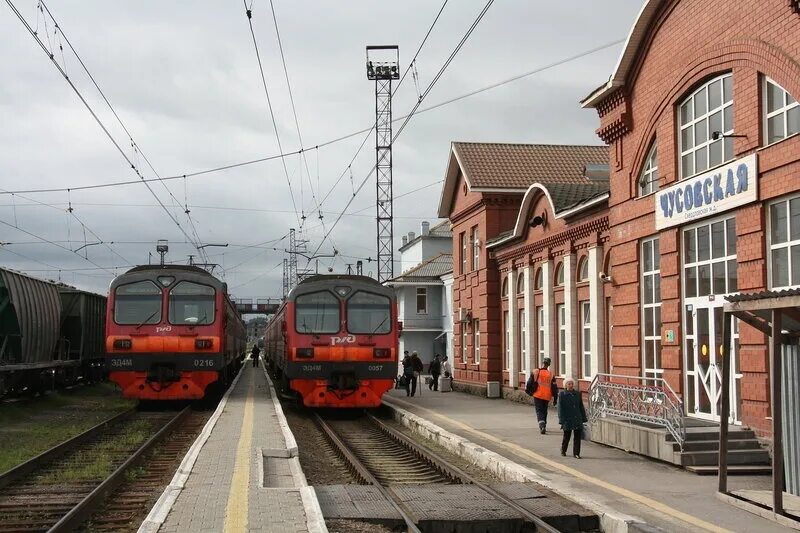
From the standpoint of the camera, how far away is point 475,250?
31.9 m

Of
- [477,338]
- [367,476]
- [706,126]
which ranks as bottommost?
[367,476]

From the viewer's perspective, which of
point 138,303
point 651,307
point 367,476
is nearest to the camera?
point 367,476

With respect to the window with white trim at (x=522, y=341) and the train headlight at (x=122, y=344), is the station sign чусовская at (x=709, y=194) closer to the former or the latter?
the window with white trim at (x=522, y=341)

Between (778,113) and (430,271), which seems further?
(430,271)

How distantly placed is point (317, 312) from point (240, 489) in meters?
12.3

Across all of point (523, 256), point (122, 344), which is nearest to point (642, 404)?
point (523, 256)

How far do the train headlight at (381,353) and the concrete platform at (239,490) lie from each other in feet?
17.8

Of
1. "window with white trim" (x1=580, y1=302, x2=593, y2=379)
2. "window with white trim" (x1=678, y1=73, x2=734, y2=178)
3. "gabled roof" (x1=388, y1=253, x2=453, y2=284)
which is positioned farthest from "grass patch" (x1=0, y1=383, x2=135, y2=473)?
"gabled roof" (x1=388, y1=253, x2=453, y2=284)

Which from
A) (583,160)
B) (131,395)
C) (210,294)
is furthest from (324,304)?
(583,160)

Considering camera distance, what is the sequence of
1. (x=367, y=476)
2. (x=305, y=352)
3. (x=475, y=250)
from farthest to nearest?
(x=475, y=250)
(x=305, y=352)
(x=367, y=476)

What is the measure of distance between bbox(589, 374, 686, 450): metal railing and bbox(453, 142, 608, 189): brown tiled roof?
44.3 ft

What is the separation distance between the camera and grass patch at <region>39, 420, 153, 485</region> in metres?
12.6

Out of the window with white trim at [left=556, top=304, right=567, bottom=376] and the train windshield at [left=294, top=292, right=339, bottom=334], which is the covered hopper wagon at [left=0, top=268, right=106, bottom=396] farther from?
the window with white trim at [left=556, top=304, right=567, bottom=376]

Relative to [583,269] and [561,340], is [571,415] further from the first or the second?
[561,340]
